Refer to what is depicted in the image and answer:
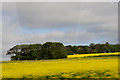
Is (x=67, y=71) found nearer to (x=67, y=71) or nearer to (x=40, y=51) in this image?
(x=67, y=71)

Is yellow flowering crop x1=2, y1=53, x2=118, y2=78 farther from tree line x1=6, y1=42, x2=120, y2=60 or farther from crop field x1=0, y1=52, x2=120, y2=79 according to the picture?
tree line x1=6, y1=42, x2=120, y2=60

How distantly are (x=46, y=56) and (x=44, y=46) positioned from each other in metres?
7.79

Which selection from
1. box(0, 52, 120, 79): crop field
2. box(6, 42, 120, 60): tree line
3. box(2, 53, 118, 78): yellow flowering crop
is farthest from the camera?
box(6, 42, 120, 60): tree line

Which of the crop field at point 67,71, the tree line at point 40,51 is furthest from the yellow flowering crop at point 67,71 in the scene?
the tree line at point 40,51

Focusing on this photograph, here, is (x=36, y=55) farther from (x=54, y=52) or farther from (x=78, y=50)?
(x=78, y=50)

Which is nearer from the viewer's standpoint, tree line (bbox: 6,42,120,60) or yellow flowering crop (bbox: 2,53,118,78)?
yellow flowering crop (bbox: 2,53,118,78)

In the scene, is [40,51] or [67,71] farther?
[40,51]

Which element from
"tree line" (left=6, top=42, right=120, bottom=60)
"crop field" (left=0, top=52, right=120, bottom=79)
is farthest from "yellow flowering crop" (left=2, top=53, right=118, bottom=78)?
"tree line" (left=6, top=42, right=120, bottom=60)

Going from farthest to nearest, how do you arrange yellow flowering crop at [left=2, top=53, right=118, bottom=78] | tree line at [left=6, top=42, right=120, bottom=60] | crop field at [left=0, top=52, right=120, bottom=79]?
tree line at [left=6, top=42, right=120, bottom=60] → yellow flowering crop at [left=2, top=53, right=118, bottom=78] → crop field at [left=0, top=52, right=120, bottom=79]

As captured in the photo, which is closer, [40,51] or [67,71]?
[67,71]

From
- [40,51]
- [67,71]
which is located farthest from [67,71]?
[40,51]

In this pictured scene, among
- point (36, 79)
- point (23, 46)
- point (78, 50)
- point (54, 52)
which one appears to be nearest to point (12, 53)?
point (23, 46)

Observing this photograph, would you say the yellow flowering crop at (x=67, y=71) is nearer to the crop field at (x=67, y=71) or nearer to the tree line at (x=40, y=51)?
the crop field at (x=67, y=71)

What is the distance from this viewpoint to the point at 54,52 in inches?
3676
